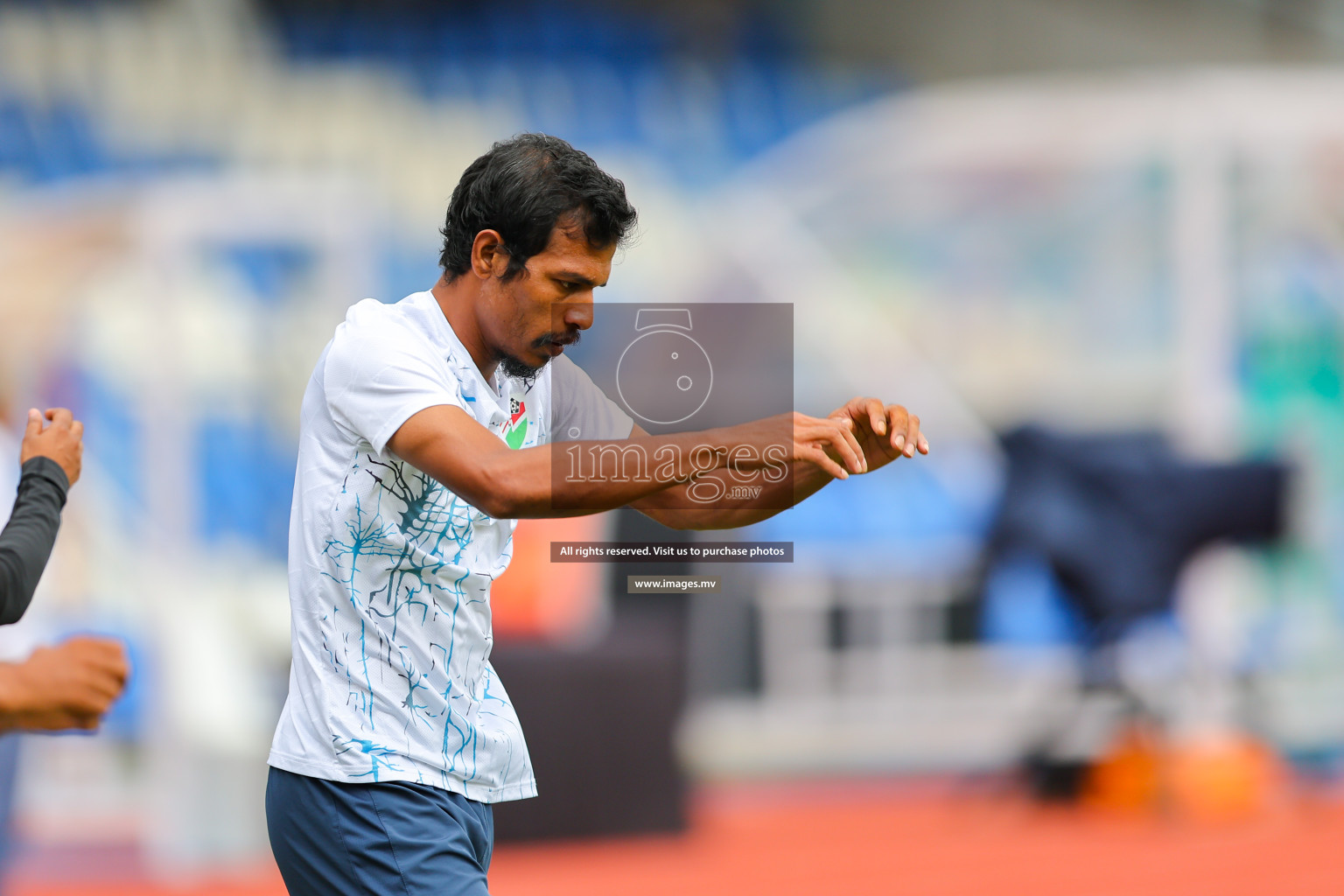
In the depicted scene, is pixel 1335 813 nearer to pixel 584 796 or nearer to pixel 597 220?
pixel 584 796

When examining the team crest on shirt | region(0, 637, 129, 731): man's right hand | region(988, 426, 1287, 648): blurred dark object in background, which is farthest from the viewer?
region(988, 426, 1287, 648): blurred dark object in background

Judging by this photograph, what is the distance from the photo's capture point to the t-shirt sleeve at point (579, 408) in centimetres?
229

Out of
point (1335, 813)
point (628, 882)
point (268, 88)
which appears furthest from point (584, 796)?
point (268, 88)

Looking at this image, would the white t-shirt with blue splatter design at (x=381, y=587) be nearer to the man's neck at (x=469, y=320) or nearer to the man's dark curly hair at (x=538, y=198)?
the man's neck at (x=469, y=320)

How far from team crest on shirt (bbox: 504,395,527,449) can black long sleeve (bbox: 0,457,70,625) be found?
0.69 m

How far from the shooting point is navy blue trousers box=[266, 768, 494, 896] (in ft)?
6.63

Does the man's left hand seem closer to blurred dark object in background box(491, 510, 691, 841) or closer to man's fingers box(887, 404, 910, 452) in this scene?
man's fingers box(887, 404, 910, 452)

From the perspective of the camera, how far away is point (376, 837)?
2.02 metres

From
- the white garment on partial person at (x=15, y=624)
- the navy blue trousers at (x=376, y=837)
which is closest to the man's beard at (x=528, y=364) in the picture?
the navy blue trousers at (x=376, y=837)

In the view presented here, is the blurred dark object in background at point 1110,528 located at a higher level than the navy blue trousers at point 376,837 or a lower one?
higher

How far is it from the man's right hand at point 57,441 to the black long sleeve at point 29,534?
2 cm

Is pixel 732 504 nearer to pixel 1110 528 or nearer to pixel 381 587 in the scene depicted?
pixel 381 587

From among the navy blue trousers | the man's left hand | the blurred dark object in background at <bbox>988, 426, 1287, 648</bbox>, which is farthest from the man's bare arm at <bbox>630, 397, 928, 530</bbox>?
the blurred dark object in background at <bbox>988, 426, 1287, 648</bbox>

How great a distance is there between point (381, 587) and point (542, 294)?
Answer: 18.9 inches
